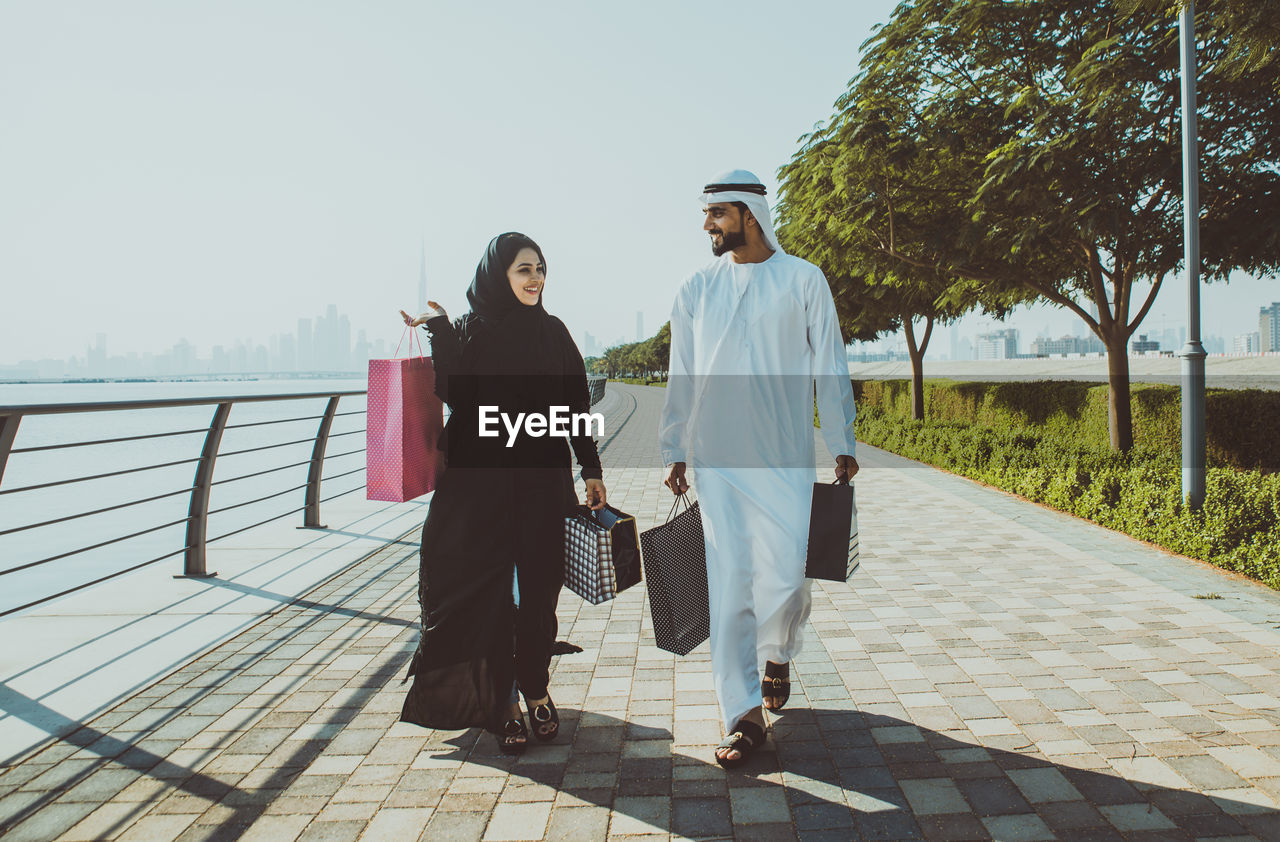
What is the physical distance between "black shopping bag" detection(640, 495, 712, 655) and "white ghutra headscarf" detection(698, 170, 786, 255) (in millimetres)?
1186

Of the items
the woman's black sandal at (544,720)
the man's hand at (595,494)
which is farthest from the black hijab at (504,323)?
the woman's black sandal at (544,720)

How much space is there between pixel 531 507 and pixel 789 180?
1425 centimetres

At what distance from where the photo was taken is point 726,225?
11.0ft

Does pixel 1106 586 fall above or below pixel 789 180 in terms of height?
below

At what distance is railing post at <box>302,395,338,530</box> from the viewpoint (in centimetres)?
734

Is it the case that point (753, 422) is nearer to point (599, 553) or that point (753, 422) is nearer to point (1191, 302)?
point (599, 553)

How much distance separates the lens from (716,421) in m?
3.34

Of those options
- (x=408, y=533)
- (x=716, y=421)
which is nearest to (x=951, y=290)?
(x=408, y=533)

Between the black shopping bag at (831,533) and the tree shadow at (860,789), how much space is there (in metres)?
0.66

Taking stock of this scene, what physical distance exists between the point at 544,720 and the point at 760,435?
1371 mm

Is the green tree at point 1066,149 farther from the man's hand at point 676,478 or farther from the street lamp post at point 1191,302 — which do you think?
the man's hand at point 676,478

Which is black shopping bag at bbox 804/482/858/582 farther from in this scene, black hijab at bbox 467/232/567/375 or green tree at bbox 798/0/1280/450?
green tree at bbox 798/0/1280/450

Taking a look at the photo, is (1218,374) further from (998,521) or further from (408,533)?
(408,533)

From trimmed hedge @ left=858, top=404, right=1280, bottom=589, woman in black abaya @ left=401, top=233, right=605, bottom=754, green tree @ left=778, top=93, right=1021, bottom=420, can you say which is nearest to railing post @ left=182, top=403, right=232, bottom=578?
woman in black abaya @ left=401, top=233, right=605, bottom=754
